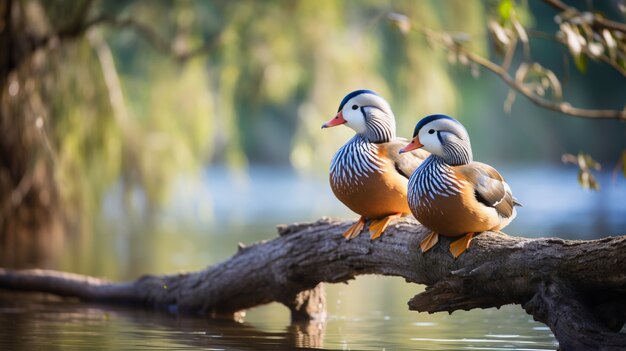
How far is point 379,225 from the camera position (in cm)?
462

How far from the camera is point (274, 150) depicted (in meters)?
27.2

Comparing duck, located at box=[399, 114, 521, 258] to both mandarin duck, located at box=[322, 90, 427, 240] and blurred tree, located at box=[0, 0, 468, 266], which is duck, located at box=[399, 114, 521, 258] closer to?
mandarin duck, located at box=[322, 90, 427, 240]

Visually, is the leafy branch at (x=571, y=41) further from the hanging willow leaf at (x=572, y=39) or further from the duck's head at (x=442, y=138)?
the duck's head at (x=442, y=138)

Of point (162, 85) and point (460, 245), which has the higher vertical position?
point (162, 85)

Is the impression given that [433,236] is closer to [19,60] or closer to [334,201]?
[19,60]

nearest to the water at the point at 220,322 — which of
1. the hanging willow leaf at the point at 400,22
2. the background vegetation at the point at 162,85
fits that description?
the background vegetation at the point at 162,85

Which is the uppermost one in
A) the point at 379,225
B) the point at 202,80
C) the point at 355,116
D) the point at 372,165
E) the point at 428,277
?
the point at 202,80

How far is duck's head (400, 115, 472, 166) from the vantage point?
4152mm

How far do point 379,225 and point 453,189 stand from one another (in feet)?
2.20

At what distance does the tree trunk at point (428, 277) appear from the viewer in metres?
3.76

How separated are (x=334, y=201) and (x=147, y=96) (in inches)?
367

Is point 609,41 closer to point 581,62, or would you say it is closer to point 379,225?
point 581,62

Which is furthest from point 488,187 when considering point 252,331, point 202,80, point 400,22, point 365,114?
point 202,80

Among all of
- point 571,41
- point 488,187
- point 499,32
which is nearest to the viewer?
point 571,41
